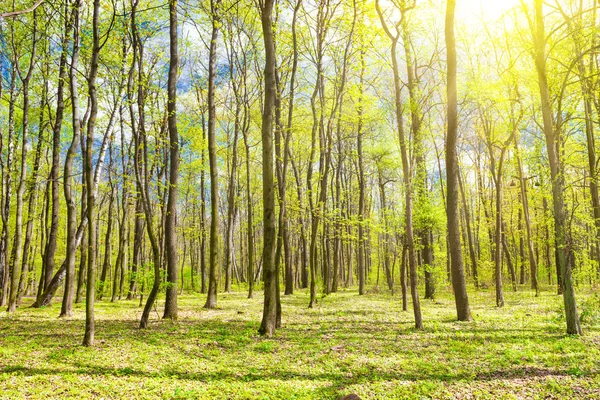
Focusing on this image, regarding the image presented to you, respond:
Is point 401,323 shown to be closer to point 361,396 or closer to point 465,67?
point 361,396

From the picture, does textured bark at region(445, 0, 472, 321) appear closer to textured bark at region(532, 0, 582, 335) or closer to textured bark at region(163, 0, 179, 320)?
textured bark at region(532, 0, 582, 335)

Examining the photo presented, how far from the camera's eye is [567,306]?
8.20 metres

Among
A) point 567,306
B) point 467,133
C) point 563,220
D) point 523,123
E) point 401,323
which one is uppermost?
point 467,133

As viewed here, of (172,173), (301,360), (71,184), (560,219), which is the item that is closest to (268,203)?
(301,360)

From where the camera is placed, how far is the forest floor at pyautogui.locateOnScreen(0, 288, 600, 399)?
5.31 meters

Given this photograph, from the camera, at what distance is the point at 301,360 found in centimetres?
692

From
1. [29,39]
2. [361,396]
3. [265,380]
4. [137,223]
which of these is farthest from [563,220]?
[29,39]

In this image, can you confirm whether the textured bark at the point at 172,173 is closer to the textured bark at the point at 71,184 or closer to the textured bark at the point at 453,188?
the textured bark at the point at 71,184

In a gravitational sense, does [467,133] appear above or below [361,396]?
above

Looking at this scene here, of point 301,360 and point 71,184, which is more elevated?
point 71,184

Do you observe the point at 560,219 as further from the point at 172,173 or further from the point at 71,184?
the point at 71,184

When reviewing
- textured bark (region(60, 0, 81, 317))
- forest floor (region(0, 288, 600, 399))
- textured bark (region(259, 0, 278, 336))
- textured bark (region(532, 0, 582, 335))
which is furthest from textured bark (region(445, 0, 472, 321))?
textured bark (region(60, 0, 81, 317))

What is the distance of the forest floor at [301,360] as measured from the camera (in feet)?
17.4

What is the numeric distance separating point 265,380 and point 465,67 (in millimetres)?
16777
